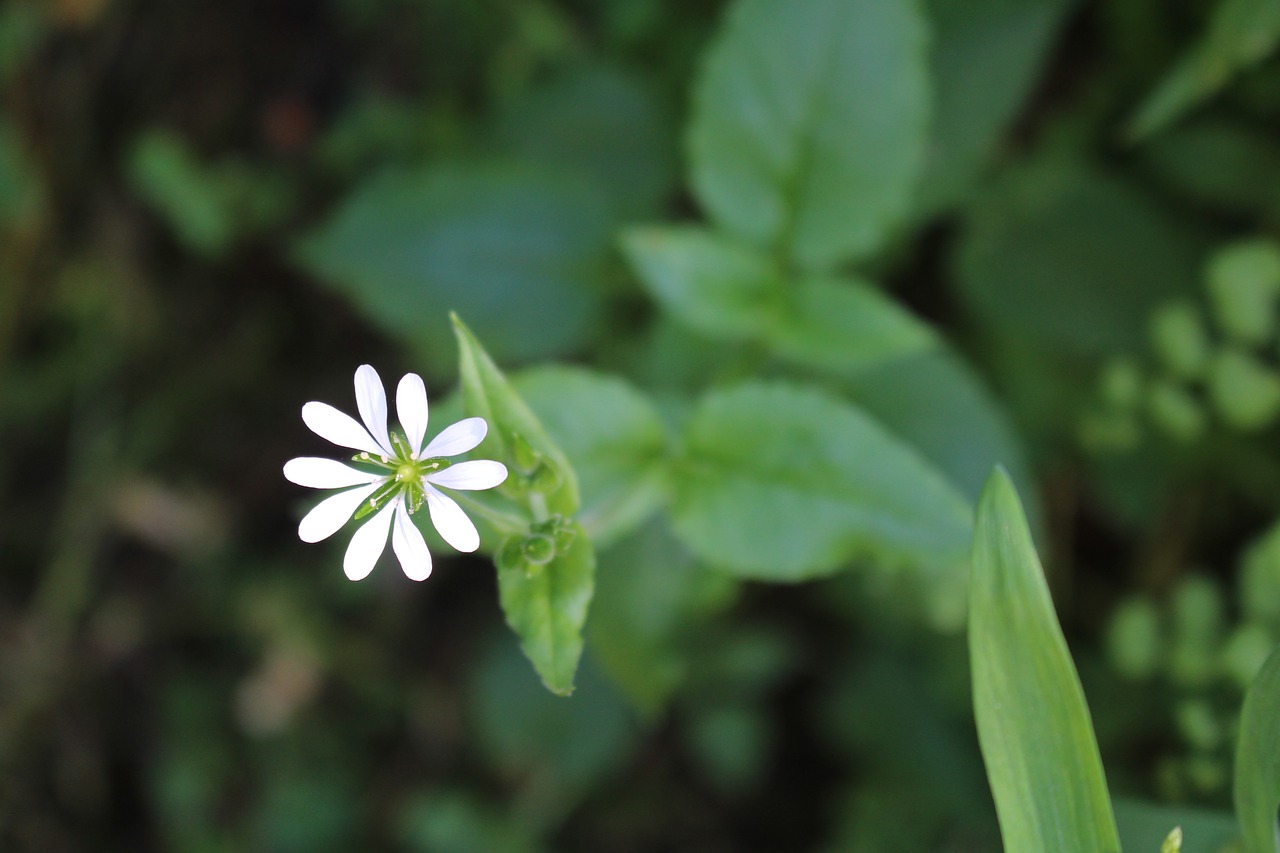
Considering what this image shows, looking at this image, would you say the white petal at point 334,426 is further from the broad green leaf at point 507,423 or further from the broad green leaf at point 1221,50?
the broad green leaf at point 1221,50

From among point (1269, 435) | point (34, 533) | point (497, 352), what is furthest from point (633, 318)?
point (34, 533)

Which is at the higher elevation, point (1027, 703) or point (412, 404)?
point (412, 404)

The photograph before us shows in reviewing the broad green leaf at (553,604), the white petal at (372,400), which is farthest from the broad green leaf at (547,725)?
the white petal at (372,400)

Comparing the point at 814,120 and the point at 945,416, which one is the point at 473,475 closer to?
the point at 814,120

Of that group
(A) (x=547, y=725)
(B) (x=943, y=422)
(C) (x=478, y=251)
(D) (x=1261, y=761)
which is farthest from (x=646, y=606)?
(D) (x=1261, y=761)

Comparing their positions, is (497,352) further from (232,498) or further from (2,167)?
(2,167)

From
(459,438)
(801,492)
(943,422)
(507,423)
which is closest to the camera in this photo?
(459,438)

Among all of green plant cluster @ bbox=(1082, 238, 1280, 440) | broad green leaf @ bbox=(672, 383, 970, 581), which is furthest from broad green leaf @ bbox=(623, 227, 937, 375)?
green plant cluster @ bbox=(1082, 238, 1280, 440)
